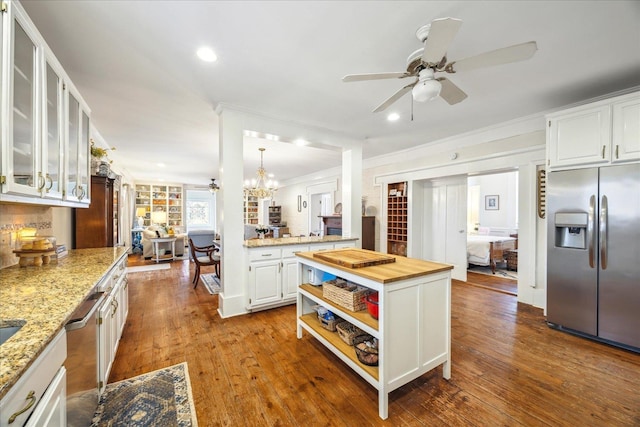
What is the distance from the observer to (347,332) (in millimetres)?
2080

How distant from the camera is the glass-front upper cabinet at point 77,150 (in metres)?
2.05

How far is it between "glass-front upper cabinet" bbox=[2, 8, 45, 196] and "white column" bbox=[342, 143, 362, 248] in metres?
3.50

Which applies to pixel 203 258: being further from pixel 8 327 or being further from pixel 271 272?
pixel 8 327

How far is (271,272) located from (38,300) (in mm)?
2235

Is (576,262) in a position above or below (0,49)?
below

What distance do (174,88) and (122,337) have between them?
2651mm

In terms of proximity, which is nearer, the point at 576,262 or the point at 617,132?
the point at 617,132

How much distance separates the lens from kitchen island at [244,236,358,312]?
3.20 meters

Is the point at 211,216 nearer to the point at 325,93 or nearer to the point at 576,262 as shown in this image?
the point at 325,93

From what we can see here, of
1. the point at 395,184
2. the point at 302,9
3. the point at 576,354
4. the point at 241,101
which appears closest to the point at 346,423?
the point at 576,354

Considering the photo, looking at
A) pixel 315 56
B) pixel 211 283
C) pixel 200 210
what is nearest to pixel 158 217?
pixel 200 210

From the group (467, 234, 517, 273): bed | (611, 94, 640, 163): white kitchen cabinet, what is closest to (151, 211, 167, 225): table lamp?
(467, 234, 517, 273): bed

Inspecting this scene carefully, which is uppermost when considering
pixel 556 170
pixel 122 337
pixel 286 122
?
pixel 286 122

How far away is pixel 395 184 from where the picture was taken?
18.5ft
